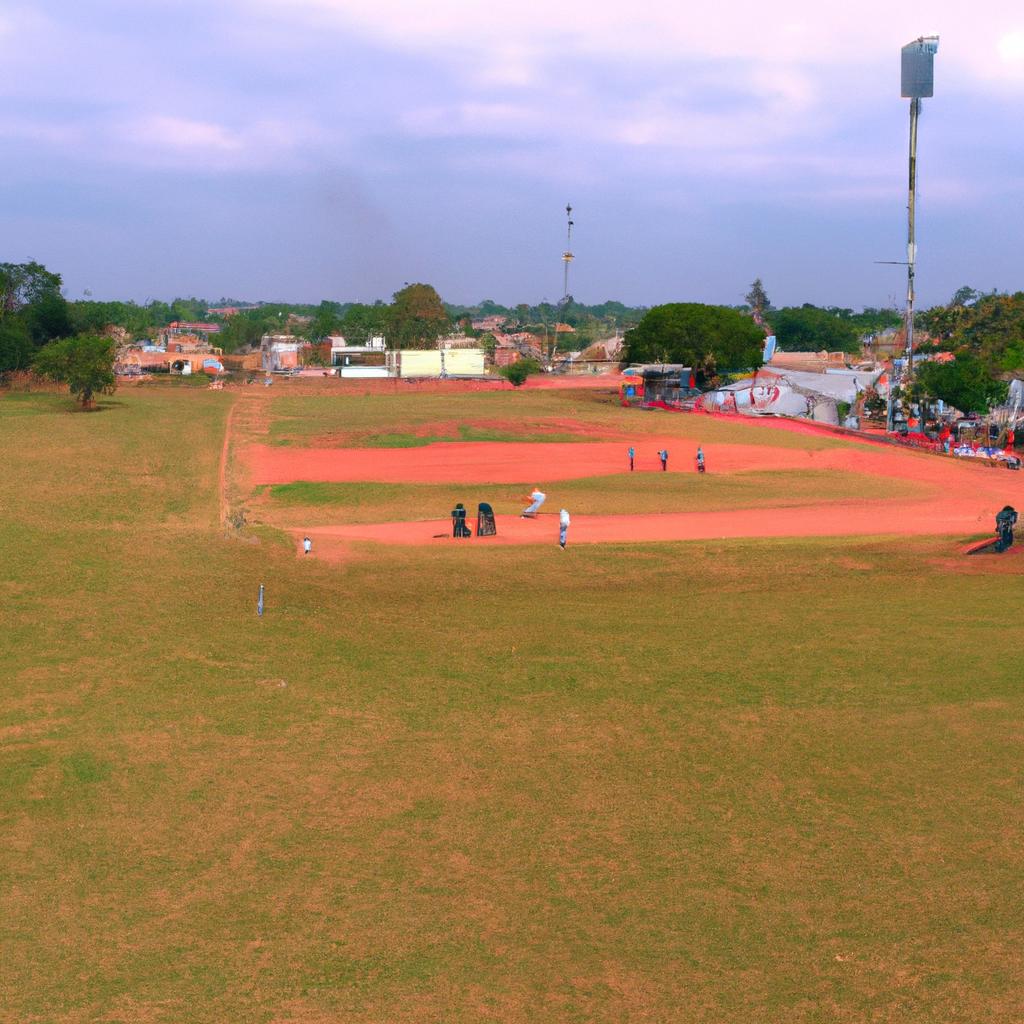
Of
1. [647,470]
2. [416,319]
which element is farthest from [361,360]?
[647,470]

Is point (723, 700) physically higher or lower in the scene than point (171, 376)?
lower

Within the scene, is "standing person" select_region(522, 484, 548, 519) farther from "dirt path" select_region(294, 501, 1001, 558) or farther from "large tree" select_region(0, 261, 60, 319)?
"large tree" select_region(0, 261, 60, 319)

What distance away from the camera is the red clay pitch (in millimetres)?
32750

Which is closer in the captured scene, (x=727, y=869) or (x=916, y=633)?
(x=727, y=869)

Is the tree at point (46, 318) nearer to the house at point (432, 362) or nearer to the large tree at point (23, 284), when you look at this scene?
the large tree at point (23, 284)

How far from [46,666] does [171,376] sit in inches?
3767

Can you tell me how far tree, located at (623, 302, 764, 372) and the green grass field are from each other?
57.0 metres

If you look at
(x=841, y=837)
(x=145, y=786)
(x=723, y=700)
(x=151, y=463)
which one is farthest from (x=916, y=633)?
(x=151, y=463)

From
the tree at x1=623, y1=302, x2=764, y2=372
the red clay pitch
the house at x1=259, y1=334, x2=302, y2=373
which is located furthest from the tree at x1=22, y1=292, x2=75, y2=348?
the red clay pitch

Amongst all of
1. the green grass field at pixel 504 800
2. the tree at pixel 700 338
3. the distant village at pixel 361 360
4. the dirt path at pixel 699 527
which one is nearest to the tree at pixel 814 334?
the distant village at pixel 361 360

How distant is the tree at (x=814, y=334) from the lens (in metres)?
140

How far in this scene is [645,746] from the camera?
1501cm

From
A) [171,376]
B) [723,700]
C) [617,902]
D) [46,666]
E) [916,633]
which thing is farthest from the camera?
[171,376]

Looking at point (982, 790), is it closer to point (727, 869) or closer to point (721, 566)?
point (727, 869)
